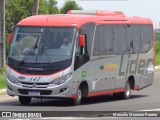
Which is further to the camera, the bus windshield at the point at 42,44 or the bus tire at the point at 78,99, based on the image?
the bus tire at the point at 78,99

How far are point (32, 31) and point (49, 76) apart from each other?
5.79ft

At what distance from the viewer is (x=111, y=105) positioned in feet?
83.4

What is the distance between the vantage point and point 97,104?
2597 cm

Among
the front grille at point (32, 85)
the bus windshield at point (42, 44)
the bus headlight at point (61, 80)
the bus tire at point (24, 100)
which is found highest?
the bus windshield at point (42, 44)

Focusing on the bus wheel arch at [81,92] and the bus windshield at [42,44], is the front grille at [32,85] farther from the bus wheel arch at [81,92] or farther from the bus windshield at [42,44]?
the bus wheel arch at [81,92]

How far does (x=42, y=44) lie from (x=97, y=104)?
296 cm

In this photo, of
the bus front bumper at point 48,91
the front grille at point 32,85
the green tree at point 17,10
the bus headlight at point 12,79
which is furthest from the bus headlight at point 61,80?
the green tree at point 17,10

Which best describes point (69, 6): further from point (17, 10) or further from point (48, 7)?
point (17, 10)

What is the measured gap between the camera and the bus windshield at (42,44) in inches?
964

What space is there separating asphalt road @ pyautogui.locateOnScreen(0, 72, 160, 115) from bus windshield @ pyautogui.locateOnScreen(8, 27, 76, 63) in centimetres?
157

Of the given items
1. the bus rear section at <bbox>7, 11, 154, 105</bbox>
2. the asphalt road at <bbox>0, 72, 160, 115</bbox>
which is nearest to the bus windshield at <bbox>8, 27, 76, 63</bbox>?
the bus rear section at <bbox>7, 11, 154, 105</bbox>

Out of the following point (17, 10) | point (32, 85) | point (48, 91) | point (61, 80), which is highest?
point (61, 80)

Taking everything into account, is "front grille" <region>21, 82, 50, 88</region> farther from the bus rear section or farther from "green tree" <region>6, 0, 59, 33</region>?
"green tree" <region>6, 0, 59, 33</region>

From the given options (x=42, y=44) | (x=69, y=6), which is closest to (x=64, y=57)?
(x=42, y=44)
